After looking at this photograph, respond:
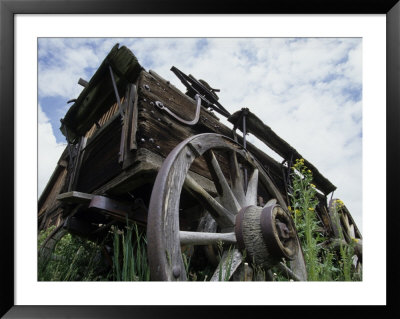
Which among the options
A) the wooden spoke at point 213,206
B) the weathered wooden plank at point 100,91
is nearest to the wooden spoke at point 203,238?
the wooden spoke at point 213,206

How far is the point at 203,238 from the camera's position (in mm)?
2037

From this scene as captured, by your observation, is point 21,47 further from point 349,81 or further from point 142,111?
point 349,81

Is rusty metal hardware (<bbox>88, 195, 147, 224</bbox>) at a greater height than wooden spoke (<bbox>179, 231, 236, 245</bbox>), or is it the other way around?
rusty metal hardware (<bbox>88, 195, 147, 224</bbox>)

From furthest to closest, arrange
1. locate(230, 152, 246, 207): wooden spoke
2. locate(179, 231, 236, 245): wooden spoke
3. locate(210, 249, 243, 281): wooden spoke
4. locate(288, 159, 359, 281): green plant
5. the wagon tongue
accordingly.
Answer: the wagon tongue
locate(230, 152, 246, 207): wooden spoke
locate(210, 249, 243, 281): wooden spoke
locate(288, 159, 359, 281): green plant
locate(179, 231, 236, 245): wooden spoke

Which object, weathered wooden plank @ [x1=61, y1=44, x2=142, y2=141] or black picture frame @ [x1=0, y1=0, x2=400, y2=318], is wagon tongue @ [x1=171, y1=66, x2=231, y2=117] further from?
black picture frame @ [x1=0, y1=0, x2=400, y2=318]

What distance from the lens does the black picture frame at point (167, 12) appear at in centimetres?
157

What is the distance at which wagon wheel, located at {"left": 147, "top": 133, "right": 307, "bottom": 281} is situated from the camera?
1.57 meters

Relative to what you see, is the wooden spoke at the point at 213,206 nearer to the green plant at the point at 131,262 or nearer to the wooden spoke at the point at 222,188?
the wooden spoke at the point at 222,188

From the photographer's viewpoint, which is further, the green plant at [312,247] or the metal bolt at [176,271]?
the green plant at [312,247]

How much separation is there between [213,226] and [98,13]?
1.77 metres

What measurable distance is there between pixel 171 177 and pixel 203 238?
0.47m

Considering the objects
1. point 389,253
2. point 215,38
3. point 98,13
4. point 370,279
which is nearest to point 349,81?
point 215,38

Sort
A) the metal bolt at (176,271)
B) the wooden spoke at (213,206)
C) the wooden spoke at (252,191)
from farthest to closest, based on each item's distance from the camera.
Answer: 1. the wooden spoke at (252,191)
2. the wooden spoke at (213,206)
3. the metal bolt at (176,271)

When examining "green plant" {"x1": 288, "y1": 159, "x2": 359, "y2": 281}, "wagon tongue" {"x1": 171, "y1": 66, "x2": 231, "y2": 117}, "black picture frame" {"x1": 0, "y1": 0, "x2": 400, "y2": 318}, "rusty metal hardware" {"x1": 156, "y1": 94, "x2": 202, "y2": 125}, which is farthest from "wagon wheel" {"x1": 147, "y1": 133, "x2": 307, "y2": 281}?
"wagon tongue" {"x1": 171, "y1": 66, "x2": 231, "y2": 117}
